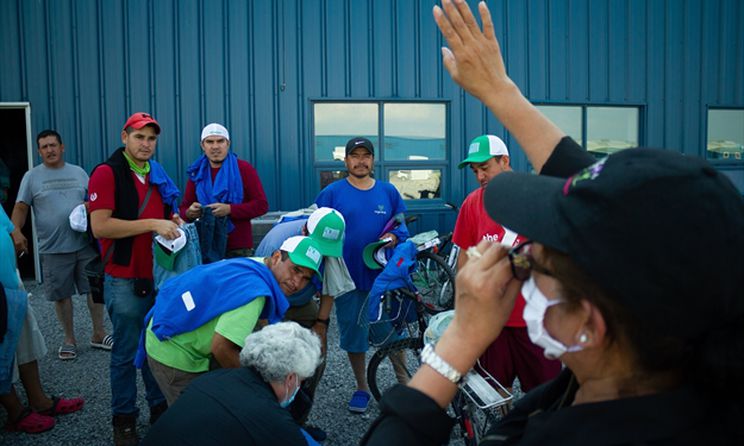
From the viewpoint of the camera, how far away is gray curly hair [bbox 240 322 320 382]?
2.45m

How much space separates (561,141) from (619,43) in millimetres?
9019

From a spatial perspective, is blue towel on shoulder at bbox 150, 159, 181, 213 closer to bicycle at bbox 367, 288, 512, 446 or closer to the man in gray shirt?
bicycle at bbox 367, 288, 512, 446

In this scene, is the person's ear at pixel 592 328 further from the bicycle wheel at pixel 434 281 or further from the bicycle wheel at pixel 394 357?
the bicycle wheel at pixel 434 281

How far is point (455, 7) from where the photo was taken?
4.08 ft

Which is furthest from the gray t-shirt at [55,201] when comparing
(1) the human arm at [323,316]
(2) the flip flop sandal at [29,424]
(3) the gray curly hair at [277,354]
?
(3) the gray curly hair at [277,354]

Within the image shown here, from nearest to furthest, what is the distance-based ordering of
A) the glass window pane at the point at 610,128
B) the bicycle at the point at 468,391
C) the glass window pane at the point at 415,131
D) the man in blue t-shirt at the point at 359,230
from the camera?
the bicycle at the point at 468,391, the man in blue t-shirt at the point at 359,230, the glass window pane at the point at 415,131, the glass window pane at the point at 610,128

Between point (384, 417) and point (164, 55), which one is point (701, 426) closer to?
point (384, 417)

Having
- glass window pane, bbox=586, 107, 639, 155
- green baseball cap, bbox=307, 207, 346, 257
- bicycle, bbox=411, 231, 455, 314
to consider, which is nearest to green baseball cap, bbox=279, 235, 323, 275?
green baseball cap, bbox=307, 207, 346, 257

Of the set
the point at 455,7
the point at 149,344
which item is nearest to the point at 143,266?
the point at 149,344

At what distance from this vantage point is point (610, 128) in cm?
948

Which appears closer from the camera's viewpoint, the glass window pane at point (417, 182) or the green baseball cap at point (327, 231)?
the green baseball cap at point (327, 231)

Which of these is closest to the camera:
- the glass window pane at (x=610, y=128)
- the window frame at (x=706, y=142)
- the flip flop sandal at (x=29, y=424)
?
the flip flop sandal at (x=29, y=424)

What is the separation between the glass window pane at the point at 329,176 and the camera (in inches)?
335

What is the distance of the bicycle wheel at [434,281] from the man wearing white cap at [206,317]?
9.08ft
